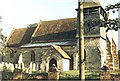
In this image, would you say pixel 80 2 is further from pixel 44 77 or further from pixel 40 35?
pixel 40 35

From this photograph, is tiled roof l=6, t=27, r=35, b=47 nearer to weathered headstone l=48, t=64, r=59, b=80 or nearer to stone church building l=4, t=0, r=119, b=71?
stone church building l=4, t=0, r=119, b=71

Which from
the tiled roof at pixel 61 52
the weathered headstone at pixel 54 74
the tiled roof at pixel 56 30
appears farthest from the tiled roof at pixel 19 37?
the weathered headstone at pixel 54 74

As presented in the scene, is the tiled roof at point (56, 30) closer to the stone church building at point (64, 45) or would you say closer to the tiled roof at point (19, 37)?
the stone church building at point (64, 45)

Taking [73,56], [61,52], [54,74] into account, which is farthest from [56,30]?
[54,74]

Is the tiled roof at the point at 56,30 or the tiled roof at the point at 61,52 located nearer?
the tiled roof at the point at 61,52

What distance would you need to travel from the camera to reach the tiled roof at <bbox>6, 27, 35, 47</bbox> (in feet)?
136

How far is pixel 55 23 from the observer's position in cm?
4000

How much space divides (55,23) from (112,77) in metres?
22.3

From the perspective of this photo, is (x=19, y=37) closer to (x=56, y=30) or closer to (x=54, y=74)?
(x=56, y=30)

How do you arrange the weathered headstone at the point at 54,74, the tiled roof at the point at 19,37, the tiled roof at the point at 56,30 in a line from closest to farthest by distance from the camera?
the weathered headstone at the point at 54,74 → the tiled roof at the point at 56,30 → the tiled roof at the point at 19,37

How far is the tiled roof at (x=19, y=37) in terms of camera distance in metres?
41.5

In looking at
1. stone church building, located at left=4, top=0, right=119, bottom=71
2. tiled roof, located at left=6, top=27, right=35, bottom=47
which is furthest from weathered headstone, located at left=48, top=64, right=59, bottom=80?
tiled roof, located at left=6, top=27, right=35, bottom=47

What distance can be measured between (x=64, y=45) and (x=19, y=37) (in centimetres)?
1130

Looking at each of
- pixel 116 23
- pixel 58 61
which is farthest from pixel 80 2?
pixel 58 61
